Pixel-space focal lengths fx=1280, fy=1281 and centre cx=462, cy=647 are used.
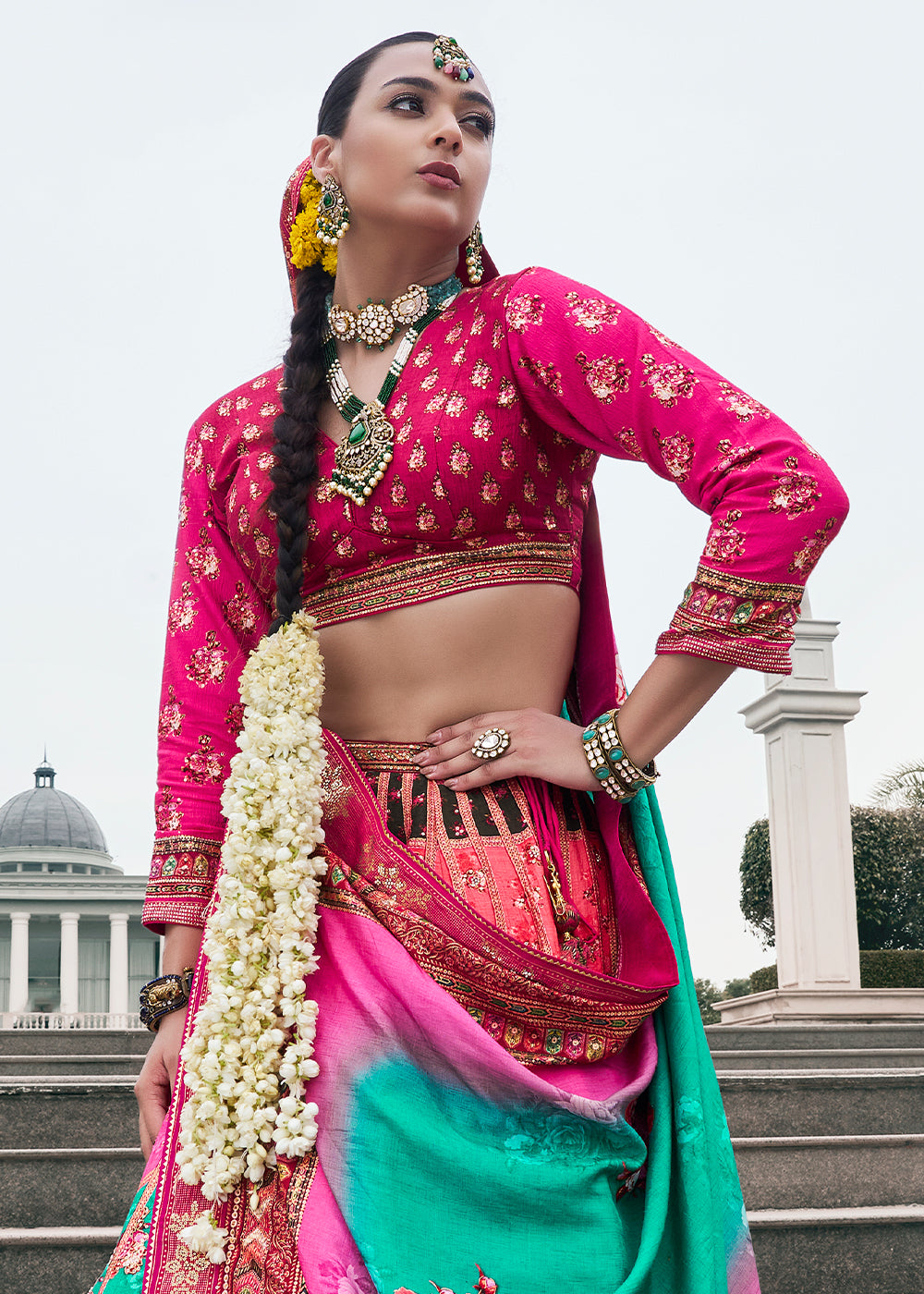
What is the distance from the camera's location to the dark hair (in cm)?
156

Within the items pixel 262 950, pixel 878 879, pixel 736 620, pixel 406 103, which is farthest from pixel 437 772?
pixel 878 879

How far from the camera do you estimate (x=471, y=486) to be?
153 cm

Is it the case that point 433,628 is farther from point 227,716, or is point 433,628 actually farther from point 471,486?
point 227,716

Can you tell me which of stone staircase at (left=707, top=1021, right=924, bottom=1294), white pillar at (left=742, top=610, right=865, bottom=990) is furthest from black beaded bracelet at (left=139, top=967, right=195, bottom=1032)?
white pillar at (left=742, top=610, right=865, bottom=990)

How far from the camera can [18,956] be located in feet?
133

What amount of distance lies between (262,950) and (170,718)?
45cm

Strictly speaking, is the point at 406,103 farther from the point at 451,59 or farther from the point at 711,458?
the point at 711,458

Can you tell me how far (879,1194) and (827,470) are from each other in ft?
10.2

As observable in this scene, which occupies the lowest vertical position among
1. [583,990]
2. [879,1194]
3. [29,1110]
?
[879,1194]

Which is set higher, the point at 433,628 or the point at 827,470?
the point at 827,470

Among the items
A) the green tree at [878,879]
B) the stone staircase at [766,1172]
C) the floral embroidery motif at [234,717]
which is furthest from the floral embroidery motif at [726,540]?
the green tree at [878,879]

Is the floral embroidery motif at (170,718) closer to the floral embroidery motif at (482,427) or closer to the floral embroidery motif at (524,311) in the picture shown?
the floral embroidery motif at (482,427)

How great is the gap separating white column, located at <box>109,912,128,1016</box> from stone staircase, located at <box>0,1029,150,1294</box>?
3782 cm

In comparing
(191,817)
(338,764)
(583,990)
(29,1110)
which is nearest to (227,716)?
(191,817)
